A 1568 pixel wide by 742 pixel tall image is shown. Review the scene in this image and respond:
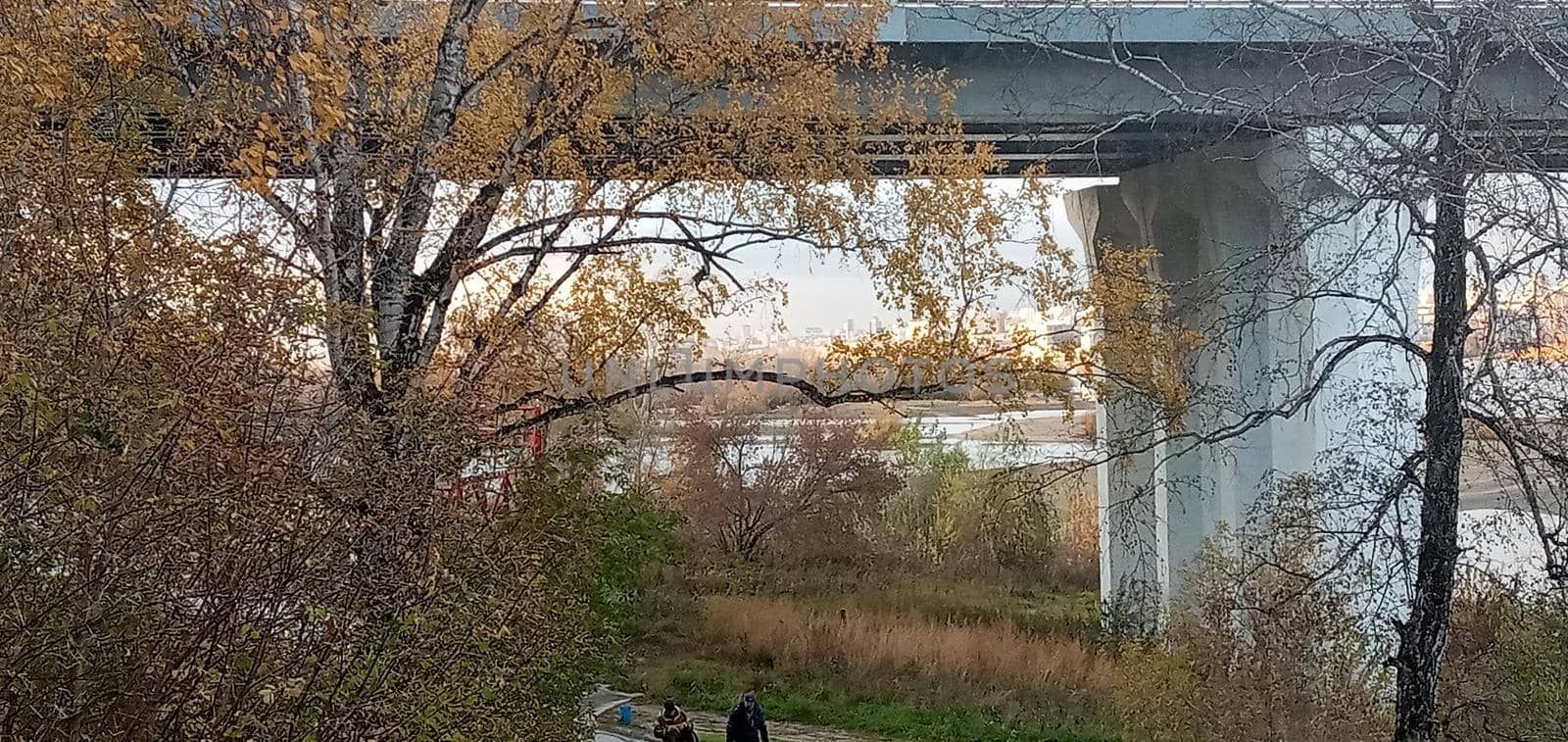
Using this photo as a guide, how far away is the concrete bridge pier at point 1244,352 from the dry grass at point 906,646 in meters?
0.77

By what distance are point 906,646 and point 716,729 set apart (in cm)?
213

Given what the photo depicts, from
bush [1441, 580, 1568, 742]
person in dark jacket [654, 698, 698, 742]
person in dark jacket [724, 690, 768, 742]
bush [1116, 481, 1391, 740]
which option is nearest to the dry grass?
bush [1116, 481, 1391, 740]

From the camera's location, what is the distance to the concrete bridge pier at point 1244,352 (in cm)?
577

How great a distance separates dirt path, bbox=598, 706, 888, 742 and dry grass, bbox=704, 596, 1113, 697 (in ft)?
3.31

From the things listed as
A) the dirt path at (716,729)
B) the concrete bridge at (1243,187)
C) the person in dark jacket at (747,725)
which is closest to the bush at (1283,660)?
the concrete bridge at (1243,187)

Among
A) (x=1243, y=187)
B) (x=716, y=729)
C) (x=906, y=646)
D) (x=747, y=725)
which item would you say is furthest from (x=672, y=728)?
(x=1243, y=187)

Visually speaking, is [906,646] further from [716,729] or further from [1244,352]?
[1244,352]

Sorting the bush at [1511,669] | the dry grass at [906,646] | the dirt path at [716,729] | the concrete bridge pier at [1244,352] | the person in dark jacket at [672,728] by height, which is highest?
the concrete bridge pier at [1244,352]

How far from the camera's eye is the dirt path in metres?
10.1

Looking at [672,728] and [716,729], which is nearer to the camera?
[672,728]

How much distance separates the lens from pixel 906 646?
12039 millimetres

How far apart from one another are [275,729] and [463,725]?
35.7 inches

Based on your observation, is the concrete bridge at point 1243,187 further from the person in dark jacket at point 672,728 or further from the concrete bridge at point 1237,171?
the person in dark jacket at point 672,728

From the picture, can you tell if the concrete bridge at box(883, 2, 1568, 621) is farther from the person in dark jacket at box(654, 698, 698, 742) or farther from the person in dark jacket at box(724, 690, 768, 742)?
the person in dark jacket at box(654, 698, 698, 742)
